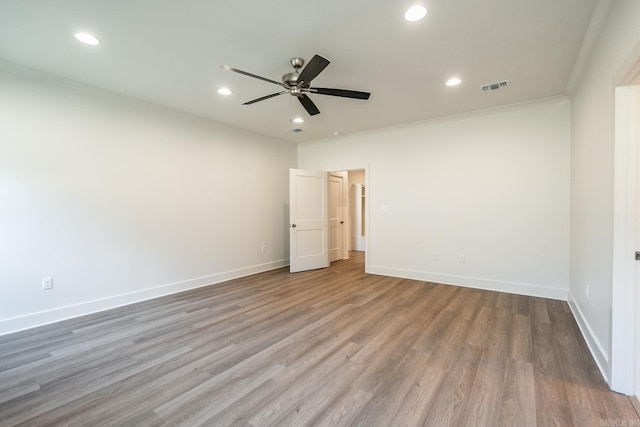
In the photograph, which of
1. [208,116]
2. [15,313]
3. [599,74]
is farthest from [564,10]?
[15,313]

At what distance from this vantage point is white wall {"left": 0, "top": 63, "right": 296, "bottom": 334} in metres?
2.85

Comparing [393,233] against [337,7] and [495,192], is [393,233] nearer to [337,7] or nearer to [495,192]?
[495,192]

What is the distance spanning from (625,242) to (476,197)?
8.31ft

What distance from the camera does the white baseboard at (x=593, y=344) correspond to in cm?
197

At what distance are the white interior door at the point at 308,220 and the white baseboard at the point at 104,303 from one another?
1.09 metres

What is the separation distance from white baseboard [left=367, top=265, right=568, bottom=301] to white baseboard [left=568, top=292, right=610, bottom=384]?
608 millimetres

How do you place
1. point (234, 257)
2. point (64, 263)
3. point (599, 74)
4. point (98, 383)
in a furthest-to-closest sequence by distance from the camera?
point (234, 257), point (64, 263), point (599, 74), point (98, 383)

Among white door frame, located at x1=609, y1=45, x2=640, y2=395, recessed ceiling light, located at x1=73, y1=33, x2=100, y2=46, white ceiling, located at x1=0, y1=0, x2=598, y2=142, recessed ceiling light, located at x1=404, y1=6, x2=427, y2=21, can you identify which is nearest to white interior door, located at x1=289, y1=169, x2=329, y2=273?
white ceiling, located at x1=0, y1=0, x2=598, y2=142

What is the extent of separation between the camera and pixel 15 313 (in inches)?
112

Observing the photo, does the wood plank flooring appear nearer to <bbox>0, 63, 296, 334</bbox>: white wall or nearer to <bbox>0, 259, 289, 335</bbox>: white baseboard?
<bbox>0, 259, 289, 335</bbox>: white baseboard

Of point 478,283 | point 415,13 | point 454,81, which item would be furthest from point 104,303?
point 478,283

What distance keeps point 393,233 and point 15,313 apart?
5001 millimetres

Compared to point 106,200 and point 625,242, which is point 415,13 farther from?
point 106,200

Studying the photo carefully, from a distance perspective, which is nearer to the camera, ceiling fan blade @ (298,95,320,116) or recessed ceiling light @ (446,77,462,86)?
ceiling fan blade @ (298,95,320,116)
